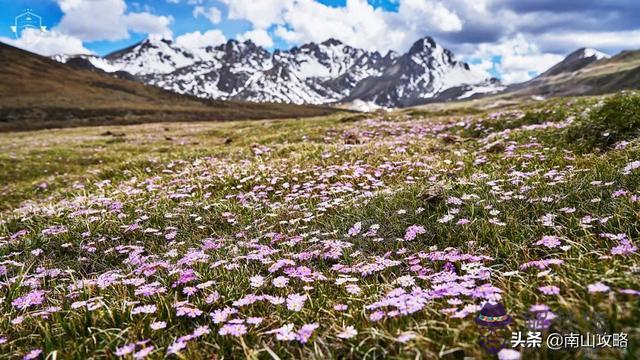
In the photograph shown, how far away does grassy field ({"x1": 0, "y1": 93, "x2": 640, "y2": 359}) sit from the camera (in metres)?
3.48

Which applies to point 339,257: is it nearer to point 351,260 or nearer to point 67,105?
point 351,260

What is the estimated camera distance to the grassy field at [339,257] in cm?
348

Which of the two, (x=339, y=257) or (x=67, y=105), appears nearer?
(x=339, y=257)

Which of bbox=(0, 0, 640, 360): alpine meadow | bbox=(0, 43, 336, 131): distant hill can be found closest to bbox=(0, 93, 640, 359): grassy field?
bbox=(0, 0, 640, 360): alpine meadow

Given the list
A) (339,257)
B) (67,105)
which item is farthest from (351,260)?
(67,105)

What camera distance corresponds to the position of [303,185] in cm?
985

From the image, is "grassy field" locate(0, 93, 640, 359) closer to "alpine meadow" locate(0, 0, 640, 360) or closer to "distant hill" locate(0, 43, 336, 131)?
"alpine meadow" locate(0, 0, 640, 360)

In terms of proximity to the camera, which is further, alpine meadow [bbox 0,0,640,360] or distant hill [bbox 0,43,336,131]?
distant hill [bbox 0,43,336,131]

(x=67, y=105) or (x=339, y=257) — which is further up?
(x=67, y=105)

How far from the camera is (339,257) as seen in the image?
225 inches

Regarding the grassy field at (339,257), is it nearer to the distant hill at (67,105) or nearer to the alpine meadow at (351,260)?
the alpine meadow at (351,260)

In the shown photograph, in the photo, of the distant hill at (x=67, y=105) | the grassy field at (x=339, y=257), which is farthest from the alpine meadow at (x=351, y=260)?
the distant hill at (x=67, y=105)

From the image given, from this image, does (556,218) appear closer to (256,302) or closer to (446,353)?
(446,353)

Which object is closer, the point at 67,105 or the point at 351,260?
the point at 351,260
